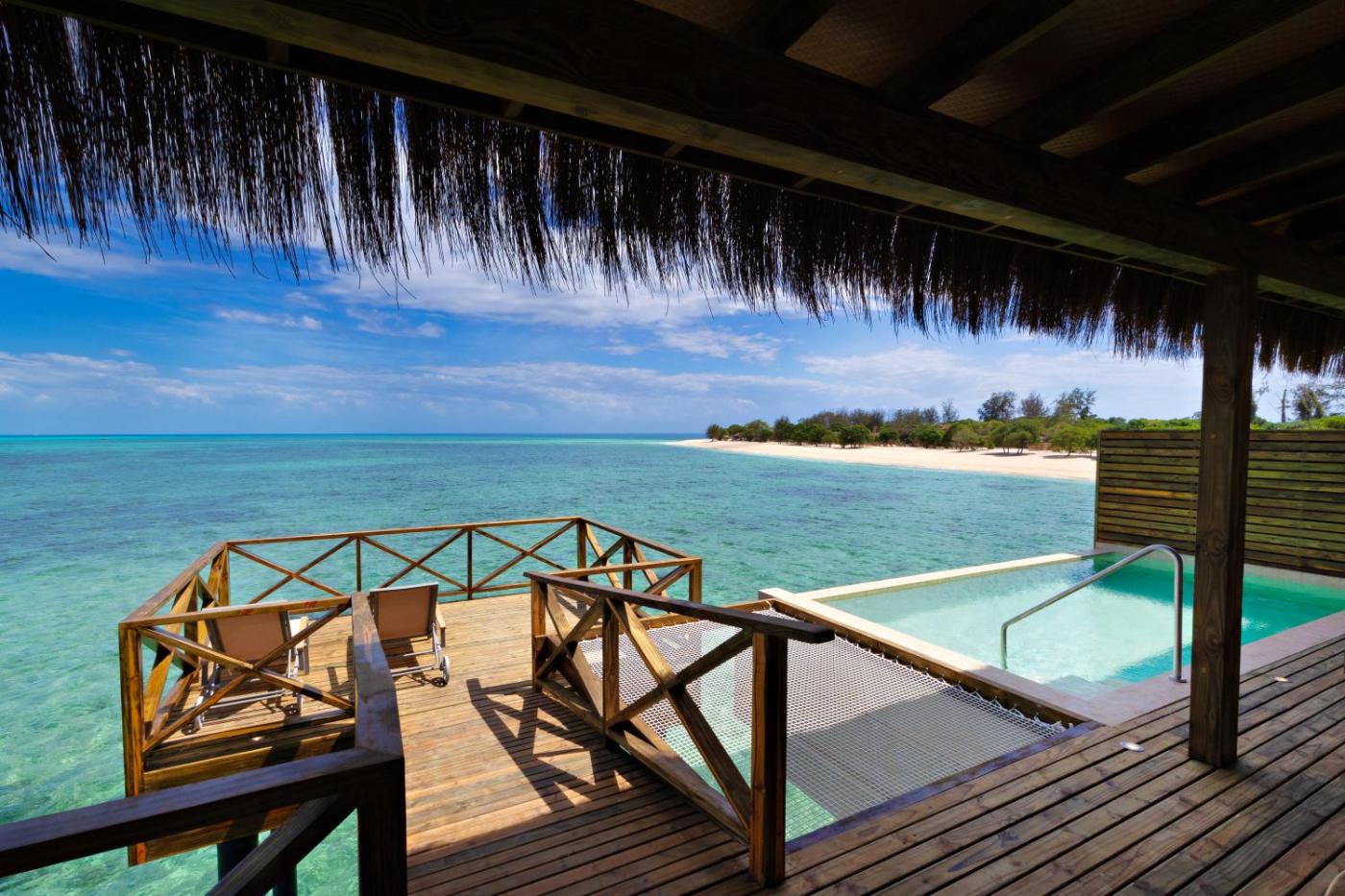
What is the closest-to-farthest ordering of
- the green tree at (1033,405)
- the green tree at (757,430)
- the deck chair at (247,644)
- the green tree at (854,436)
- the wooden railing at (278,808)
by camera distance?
the wooden railing at (278,808)
the deck chair at (247,644)
the green tree at (1033,405)
the green tree at (854,436)
the green tree at (757,430)

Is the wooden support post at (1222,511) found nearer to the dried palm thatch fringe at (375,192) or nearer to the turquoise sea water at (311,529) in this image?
the dried palm thatch fringe at (375,192)

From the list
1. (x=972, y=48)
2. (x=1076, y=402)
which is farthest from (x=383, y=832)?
(x=1076, y=402)

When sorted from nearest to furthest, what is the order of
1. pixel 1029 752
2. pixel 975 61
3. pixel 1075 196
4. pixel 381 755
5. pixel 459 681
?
pixel 381 755, pixel 975 61, pixel 1075 196, pixel 1029 752, pixel 459 681

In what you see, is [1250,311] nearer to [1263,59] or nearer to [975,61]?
[1263,59]

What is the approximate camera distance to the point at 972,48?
1376 mm

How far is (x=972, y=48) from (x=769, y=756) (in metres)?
1.87

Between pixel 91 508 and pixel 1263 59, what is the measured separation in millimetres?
34460

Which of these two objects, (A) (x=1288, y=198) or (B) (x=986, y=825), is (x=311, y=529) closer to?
(B) (x=986, y=825)

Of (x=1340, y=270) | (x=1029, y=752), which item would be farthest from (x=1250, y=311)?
(x=1029, y=752)

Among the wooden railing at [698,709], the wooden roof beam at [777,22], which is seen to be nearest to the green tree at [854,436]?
the wooden railing at [698,709]

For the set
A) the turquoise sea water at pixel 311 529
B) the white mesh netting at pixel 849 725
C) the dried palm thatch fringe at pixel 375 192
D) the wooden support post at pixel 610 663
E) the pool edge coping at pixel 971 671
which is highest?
the dried palm thatch fringe at pixel 375 192

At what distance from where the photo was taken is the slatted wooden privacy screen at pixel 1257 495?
690cm

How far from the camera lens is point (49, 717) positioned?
20.4 ft

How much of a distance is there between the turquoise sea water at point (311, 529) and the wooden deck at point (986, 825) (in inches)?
74.7
